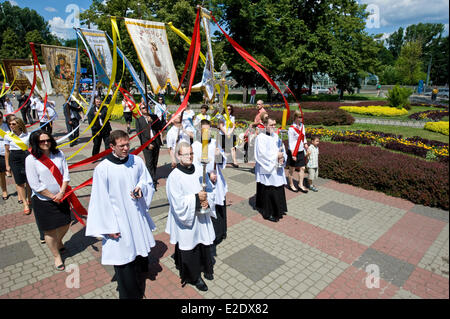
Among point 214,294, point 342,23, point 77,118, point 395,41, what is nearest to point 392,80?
point 395,41

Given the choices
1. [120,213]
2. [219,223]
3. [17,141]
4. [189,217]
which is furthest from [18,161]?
[189,217]

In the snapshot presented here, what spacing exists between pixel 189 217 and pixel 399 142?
10.1 metres

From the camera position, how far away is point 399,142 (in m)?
10.9

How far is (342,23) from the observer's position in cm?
3241

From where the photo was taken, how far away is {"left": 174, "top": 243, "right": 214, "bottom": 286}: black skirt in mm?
4039

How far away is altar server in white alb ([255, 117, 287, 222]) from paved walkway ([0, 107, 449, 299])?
326 millimetres

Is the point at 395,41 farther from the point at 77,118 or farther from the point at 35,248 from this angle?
the point at 35,248

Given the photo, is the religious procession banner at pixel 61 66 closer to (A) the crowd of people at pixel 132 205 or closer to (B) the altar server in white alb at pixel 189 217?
(A) the crowd of people at pixel 132 205

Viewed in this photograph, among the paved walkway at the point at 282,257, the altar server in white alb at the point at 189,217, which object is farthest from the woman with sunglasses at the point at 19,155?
the altar server in white alb at the point at 189,217

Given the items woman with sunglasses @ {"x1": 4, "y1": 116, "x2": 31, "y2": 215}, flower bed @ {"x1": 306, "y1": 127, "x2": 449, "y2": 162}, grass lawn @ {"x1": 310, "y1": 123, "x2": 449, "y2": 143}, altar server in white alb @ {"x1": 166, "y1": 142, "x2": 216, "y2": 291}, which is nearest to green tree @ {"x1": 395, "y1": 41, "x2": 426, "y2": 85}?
grass lawn @ {"x1": 310, "y1": 123, "x2": 449, "y2": 143}

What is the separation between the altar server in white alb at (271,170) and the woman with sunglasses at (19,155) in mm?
4803

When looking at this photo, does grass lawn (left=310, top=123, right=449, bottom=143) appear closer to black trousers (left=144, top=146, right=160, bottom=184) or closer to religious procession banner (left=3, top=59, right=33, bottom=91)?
black trousers (left=144, top=146, right=160, bottom=184)

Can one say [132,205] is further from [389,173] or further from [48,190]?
[389,173]
